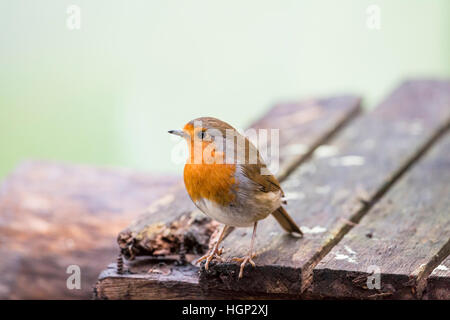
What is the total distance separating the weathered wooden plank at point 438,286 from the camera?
243cm

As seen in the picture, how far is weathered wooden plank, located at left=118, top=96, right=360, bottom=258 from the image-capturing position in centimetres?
299

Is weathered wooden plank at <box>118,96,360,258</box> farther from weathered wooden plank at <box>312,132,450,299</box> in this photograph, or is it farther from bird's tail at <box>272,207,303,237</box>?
weathered wooden plank at <box>312,132,450,299</box>

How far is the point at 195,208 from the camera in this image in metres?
3.26

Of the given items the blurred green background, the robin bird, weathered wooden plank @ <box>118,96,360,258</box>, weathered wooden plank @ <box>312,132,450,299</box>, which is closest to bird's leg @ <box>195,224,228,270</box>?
the robin bird

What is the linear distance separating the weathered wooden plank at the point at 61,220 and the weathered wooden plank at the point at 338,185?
99 centimetres

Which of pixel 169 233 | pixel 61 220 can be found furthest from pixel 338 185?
pixel 61 220

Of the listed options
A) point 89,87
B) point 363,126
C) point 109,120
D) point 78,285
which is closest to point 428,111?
point 363,126

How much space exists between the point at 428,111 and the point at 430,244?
237cm

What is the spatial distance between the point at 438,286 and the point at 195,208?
3.88 feet

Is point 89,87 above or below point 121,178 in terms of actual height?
above

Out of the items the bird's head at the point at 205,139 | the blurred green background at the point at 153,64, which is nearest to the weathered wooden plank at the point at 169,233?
the bird's head at the point at 205,139

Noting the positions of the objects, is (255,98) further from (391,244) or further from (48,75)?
(391,244)

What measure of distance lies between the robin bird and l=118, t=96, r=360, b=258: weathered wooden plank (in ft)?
0.97

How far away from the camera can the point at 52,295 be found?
12.3 feet
